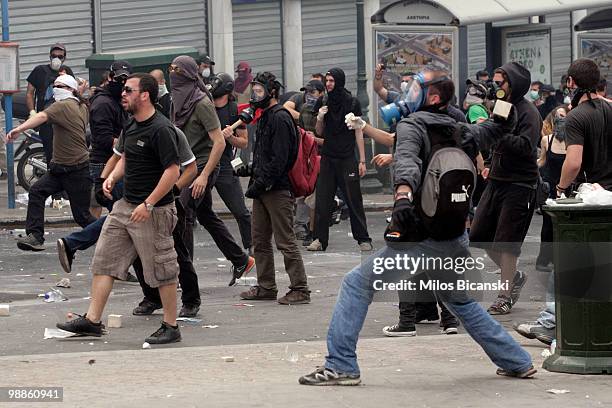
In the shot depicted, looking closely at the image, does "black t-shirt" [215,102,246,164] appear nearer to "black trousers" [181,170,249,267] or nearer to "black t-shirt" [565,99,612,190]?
"black trousers" [181,170,249,267]

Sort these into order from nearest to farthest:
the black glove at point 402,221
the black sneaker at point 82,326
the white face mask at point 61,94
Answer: the black glove at point 402,221
the black sneaker at point 82,326
the white face mask at point 61,94

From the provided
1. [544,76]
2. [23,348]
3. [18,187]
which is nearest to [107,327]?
[23,348]

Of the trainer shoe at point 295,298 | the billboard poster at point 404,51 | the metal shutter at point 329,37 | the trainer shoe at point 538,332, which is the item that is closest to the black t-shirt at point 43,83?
the billboard poster at point 404,51

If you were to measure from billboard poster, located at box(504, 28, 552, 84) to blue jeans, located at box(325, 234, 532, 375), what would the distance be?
17.3 meters

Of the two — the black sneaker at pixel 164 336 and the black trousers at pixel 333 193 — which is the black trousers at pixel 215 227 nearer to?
the black sneaker at pixel 164 336

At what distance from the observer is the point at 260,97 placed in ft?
37.8

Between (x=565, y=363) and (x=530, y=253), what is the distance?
2964mm

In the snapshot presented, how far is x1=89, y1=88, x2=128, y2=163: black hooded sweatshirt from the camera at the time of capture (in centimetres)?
1271

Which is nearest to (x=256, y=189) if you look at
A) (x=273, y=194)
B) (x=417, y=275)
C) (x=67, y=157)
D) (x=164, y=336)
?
(x=273, y=194)

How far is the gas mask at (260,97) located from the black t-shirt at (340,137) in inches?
135

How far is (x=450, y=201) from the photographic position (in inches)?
303

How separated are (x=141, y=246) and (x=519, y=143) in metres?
2.89

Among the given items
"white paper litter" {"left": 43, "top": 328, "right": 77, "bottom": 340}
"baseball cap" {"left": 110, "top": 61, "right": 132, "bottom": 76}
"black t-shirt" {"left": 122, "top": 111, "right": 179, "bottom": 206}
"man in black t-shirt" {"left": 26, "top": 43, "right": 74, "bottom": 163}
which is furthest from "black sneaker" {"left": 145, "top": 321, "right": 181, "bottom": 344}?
"man in black t-shirt" {"left": 26, "top": 43, "right": 74, "bottom": 163}

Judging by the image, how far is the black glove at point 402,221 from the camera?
7.45m
